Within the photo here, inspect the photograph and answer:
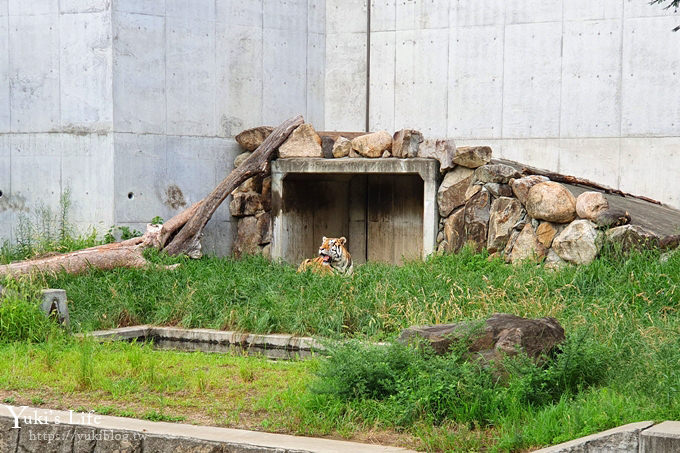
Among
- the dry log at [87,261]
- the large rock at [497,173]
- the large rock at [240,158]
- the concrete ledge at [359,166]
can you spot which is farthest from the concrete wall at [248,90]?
the large rock at [497,173]

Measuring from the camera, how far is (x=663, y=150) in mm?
13398

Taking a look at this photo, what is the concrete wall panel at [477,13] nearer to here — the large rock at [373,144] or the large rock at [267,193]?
the large rock at [373,144]

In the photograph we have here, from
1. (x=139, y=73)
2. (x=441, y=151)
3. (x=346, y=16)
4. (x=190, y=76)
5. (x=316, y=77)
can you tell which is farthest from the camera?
(x=316, y=77)

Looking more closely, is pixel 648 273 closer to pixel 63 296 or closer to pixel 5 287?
pixel 63 296

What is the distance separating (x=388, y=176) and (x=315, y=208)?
1273 millimetres

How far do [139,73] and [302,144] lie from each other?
2573 mm

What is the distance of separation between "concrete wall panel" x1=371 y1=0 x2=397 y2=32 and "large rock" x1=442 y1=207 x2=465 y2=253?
4172 millimetres

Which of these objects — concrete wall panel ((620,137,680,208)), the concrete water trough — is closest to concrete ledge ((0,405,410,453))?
the concrete water trough

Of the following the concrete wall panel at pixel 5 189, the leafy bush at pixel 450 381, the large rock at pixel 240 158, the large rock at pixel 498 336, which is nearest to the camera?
the leafy bush at pixel 450 381

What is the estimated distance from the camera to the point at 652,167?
44.1 feet

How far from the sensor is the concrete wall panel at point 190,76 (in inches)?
558

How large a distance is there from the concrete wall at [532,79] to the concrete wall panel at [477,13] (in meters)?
0.02

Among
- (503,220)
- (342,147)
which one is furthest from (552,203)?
(342,147)

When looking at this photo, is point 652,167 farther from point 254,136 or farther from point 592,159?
point 254,136
